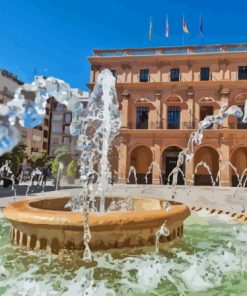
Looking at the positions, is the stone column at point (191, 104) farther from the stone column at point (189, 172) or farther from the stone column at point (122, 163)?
the stone column at point (122, 163)

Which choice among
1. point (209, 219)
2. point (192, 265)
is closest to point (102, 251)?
point (192, 265)

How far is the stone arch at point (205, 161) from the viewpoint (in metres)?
27.7

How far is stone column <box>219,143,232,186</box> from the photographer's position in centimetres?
2630

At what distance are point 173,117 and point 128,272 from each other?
2587cm

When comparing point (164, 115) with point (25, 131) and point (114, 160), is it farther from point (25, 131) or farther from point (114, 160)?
point (25, 131)

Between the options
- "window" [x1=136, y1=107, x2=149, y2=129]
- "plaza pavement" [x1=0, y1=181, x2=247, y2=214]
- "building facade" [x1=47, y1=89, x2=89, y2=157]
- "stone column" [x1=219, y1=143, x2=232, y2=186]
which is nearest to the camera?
"plaza pavement" [x1=0, y1=181, x2=247, y2=214]

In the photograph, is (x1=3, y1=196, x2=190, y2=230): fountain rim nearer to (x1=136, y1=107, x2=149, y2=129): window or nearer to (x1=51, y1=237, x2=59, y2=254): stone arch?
(x1=51, y1=237, x2=59, y2=254): stone arch

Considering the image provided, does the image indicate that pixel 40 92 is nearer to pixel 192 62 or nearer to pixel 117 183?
pixel 117 183

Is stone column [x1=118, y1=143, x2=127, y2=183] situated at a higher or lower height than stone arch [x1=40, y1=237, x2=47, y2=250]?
higher

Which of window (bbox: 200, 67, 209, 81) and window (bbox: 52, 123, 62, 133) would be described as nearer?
window (bbox: 200, 67, 209, 81)

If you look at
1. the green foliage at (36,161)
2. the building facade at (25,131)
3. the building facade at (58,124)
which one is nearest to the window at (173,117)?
the building facade at (25,131)

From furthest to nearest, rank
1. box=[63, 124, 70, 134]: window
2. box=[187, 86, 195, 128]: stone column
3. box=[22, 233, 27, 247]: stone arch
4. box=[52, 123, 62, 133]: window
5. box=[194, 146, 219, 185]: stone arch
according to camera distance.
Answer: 1. box=[52, 123, 62, 133]: window
2. box=[63, 124, 70, 134]: window
3. box=[187, 86, 195, 128]: stone column
4. box=[194, 146, 219, 185]: stone arch
5. box=[22, 233, 27, 247]: stone arch

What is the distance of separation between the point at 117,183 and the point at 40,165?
23.7 metres

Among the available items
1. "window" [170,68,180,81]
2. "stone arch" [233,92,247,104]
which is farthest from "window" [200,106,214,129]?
"window" [170,68,180,81]
